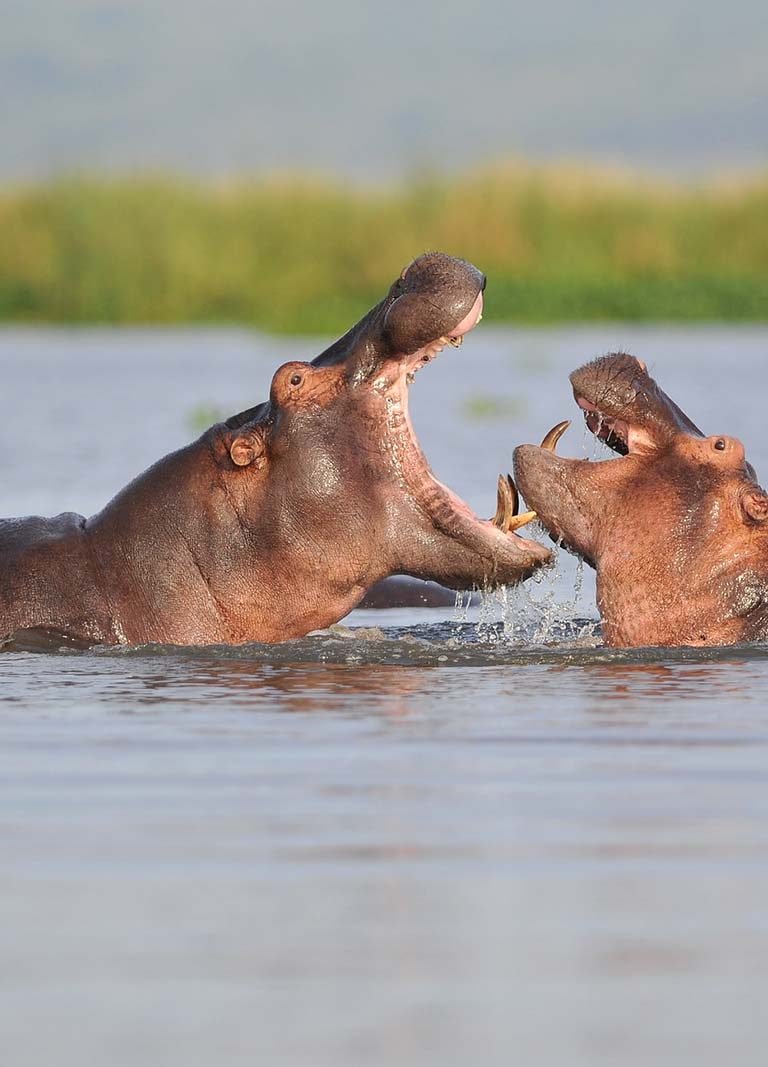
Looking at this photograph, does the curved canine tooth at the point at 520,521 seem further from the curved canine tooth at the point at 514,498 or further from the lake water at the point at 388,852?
the lake water at the point at 388,852

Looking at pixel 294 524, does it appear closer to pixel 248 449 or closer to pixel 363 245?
pixel 248 449

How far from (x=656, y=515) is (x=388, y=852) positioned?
282 centimetres

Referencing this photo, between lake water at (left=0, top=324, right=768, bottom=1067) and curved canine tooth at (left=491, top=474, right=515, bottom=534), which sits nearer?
lake water at (left=0, top=324, right=768, bottom=1067)

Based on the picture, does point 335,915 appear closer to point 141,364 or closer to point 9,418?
point 9,418

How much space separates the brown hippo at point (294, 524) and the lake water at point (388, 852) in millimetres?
170

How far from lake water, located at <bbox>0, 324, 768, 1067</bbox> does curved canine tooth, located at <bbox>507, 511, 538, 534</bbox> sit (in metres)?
0.40

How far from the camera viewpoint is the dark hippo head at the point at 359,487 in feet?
23.0

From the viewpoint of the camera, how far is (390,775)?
5.27m

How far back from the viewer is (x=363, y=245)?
41062 millimetres

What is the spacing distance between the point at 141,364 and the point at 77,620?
2006cm

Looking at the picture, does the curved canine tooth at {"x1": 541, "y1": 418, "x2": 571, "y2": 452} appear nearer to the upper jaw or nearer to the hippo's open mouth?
the upper jaw

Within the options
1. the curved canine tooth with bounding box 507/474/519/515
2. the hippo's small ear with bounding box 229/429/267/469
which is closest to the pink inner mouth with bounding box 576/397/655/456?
the curved canine tooth with bounding box 507/474/519/515

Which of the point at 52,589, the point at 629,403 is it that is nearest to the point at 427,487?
the point at 629,403

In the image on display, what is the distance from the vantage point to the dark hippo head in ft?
23.0
